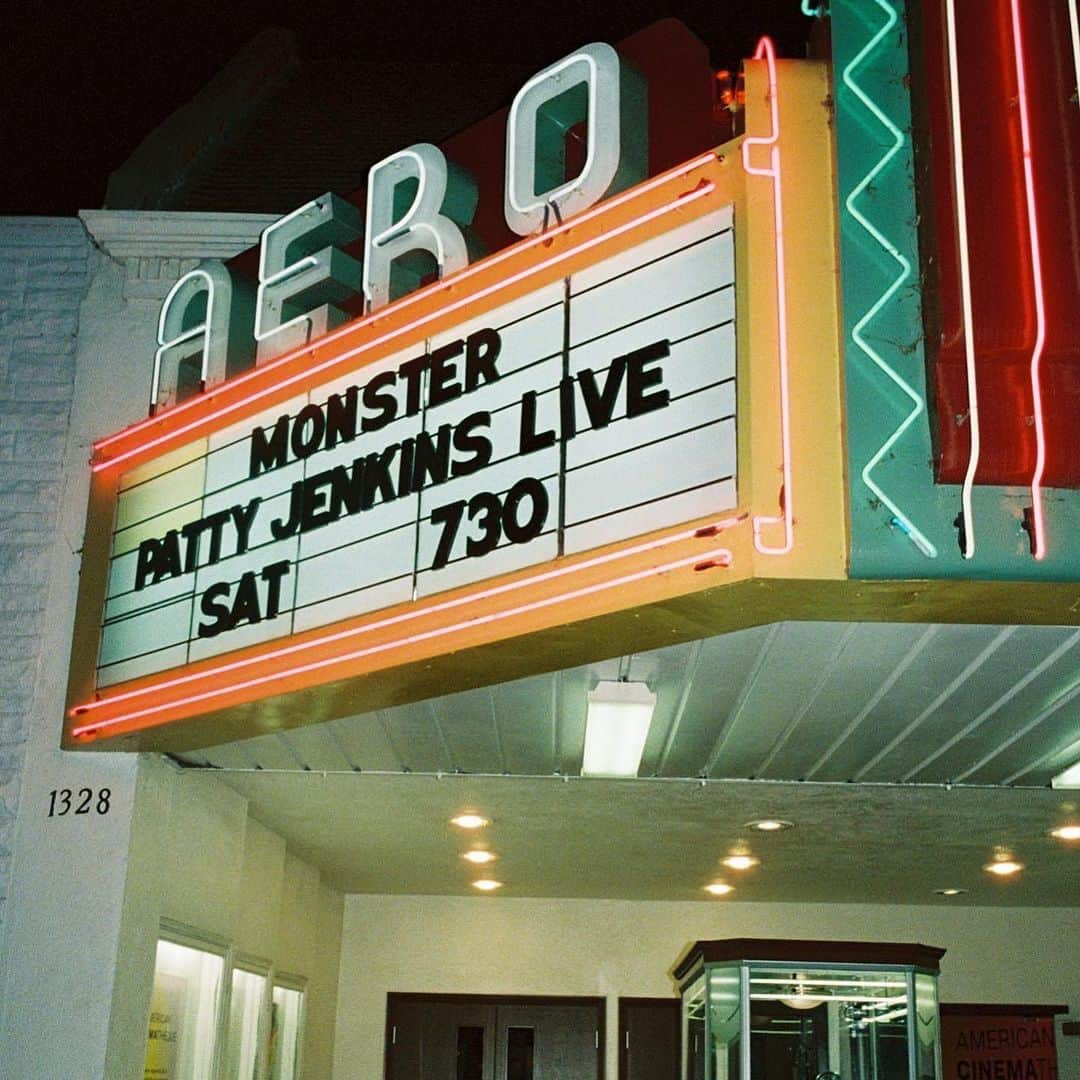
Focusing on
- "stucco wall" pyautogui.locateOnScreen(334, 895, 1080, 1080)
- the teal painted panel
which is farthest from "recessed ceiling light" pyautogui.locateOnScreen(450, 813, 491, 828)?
the teal painted panel

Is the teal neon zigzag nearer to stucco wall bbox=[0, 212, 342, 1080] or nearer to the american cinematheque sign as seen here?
the american cinematheque sign

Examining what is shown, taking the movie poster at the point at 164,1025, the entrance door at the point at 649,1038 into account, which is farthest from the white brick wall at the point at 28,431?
the entrance door at the point at 649,1038

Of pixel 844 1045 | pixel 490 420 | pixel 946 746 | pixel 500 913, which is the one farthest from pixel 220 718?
pixel 500 913

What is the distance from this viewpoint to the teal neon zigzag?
12.9ft

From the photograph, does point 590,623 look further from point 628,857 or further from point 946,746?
point 628,857

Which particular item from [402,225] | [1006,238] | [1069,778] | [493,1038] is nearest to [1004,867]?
[1069,778]

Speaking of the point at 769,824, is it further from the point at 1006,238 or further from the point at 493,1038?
the point at 1006,238

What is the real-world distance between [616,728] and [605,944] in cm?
786

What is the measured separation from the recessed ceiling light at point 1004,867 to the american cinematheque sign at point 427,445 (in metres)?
6.75

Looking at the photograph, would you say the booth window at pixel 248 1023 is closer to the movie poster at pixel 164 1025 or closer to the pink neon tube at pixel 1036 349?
the movie poster at pixel 164 1025

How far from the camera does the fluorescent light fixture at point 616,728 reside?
18.6 feet

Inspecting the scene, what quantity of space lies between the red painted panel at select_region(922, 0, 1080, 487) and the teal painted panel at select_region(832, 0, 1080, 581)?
10cm

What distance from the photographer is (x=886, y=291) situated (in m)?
4.13

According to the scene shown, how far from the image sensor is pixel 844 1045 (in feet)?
32.0
